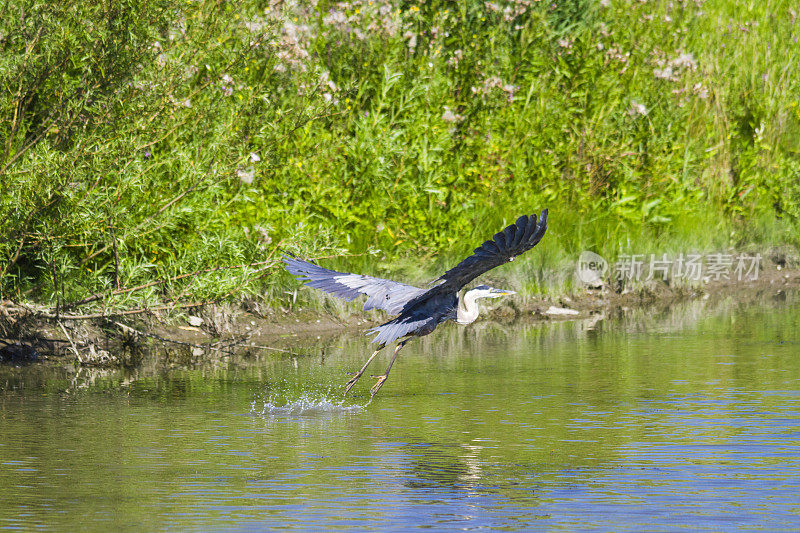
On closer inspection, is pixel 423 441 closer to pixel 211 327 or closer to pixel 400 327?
pixel 400 327

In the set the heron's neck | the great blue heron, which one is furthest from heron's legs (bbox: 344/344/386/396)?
the heron's neck

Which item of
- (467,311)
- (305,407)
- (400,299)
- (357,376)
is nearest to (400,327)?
(400,299)

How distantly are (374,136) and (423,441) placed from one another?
572 cm

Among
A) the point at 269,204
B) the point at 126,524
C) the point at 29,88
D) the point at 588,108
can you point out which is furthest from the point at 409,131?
the point at 126,524

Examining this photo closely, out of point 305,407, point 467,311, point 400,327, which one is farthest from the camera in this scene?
point 467,311

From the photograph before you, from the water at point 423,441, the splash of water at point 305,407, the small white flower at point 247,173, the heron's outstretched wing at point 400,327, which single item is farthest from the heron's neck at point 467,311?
the small white flower at point 247,173

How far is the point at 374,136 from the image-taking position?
1283 centimetres

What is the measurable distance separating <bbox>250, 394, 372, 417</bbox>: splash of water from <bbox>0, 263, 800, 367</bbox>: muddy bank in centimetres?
126

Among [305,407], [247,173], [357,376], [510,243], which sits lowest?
[305,407]

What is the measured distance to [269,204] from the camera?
12320 mm

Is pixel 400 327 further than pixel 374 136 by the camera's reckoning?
No

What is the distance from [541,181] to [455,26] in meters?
2.06

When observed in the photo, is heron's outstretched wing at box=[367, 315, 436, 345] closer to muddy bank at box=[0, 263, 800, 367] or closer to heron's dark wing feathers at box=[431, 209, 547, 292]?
heron's dark wing feathers at box=[431, 209, 547, 292]

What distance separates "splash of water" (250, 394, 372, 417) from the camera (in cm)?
869
